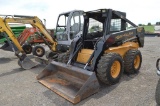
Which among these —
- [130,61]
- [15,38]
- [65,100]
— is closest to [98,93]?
[65,100]

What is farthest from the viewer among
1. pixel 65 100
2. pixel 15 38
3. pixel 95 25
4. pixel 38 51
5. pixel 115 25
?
pixel 38 51

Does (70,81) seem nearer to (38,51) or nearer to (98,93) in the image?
(98,93)

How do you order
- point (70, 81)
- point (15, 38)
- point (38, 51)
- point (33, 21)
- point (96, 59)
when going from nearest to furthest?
1. point (96, 59)
2. point (70, 81)
3. point (15, 38)
4. point (33, 21)
5. point (38, 51)

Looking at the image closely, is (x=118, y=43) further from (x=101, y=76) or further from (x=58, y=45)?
(x=58, y=45)

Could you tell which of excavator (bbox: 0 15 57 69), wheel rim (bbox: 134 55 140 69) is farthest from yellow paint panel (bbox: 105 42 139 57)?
excavator (bbox: 0 15 57 69)

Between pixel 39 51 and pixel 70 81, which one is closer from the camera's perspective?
pixel 70 81

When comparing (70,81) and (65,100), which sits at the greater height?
(70,81)

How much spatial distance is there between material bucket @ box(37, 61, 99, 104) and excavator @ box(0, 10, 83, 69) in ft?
6.57

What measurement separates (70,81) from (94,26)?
2151 mm

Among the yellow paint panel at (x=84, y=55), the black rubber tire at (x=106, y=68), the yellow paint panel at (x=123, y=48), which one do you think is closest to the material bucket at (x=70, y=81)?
the black rubber tire at (x=106, y=68)

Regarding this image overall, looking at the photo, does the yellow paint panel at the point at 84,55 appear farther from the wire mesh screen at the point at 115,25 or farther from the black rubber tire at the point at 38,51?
the black rubber tire at the point at 38,51

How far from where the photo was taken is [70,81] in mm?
4578

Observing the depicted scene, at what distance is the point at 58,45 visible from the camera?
8.91 metres

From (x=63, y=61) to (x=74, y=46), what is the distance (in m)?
0.58
